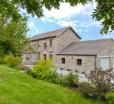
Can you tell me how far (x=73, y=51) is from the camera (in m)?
43.7

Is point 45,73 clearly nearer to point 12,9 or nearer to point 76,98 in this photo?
point 76,98

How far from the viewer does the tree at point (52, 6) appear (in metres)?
3.29

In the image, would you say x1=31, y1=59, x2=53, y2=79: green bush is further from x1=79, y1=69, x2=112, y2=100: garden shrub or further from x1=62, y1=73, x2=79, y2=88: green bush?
x1=79, y1=69, x2=112, y2=100: garden shrub

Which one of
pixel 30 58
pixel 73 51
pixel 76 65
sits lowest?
pixel 76 65

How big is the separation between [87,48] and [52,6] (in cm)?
3846

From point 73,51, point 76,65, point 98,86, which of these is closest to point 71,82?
point 98,86

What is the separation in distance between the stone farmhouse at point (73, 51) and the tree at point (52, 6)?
32343mm

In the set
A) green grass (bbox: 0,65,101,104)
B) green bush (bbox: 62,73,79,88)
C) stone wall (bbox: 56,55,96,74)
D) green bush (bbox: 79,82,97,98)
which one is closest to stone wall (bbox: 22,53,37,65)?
stone wall (bbox: 56,55,96,74)

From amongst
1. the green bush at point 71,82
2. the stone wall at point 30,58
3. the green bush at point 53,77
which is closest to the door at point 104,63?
the green bush at point 53,77

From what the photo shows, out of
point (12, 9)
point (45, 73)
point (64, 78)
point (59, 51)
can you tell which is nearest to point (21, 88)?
point (64, 78)

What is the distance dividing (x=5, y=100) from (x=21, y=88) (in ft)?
13.1

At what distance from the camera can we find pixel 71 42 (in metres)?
50.2

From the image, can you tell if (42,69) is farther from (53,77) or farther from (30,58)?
(30,58)

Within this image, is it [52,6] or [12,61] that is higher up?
[52,6]
